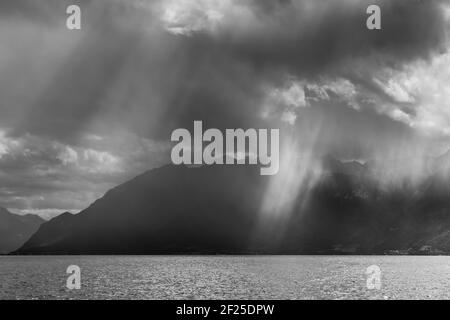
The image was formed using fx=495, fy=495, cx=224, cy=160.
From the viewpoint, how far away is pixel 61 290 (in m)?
129

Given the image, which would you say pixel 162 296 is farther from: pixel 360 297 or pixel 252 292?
pixel 360 297

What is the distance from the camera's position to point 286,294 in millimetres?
119750

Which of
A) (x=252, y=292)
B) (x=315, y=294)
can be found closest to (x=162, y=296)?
(x=252, y=292)

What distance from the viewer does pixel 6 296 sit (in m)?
120

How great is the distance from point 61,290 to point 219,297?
4343 cm
